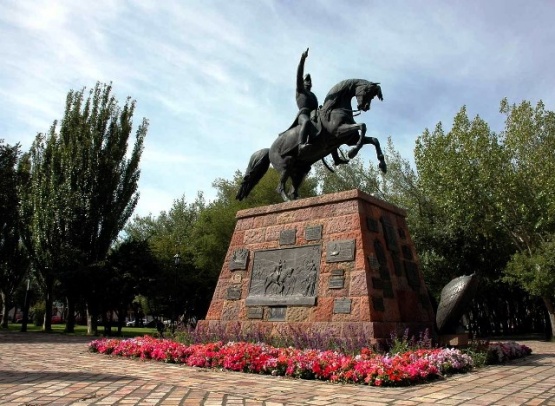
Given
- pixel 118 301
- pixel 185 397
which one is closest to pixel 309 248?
pixel 185 397

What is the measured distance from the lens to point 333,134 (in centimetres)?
1100

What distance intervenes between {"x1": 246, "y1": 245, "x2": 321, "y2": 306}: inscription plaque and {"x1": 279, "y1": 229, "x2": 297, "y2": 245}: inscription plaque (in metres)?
0.17

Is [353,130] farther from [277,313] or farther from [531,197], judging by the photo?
[531,197]

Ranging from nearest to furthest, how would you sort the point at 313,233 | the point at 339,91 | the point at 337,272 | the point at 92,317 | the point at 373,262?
the point at 373,262 → the point at 337,272 → the point at 313,233 → the point at 339,91 → the point at 92,317

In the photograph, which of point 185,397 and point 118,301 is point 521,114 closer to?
point 118,301

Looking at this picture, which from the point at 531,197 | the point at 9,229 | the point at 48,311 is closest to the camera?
the point at 531,197

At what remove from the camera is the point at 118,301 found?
2312cm

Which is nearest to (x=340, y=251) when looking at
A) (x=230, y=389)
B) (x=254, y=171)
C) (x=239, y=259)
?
(x=239, y=259)

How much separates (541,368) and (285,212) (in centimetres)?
571

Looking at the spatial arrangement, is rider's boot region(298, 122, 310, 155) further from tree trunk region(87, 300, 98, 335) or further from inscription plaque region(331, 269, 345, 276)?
tree trunk region(87, 300, 98, 335)

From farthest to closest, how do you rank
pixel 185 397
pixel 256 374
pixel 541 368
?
pixel 541 368
pixel 256 374
pixel 185 397

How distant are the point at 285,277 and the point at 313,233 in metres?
1.09

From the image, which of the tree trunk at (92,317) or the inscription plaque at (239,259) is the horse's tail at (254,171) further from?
the tree trunk at (92,317)

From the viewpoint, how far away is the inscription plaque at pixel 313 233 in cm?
1018
